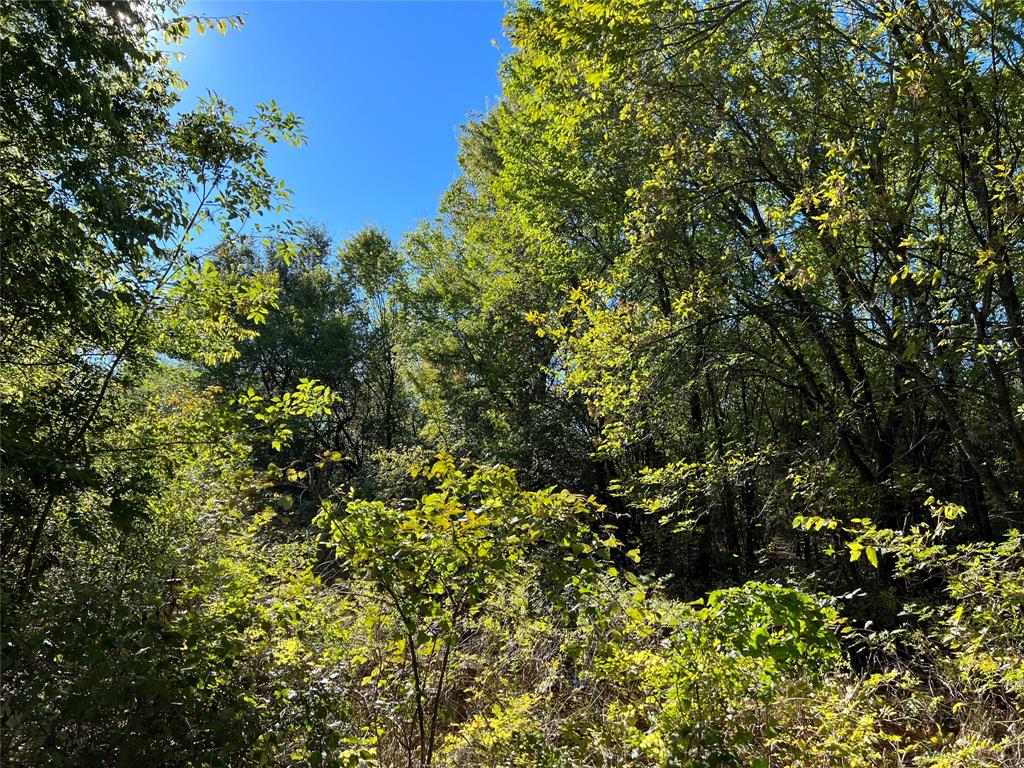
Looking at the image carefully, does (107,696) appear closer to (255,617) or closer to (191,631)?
(191,631)

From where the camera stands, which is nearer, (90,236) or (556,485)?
(90,236)

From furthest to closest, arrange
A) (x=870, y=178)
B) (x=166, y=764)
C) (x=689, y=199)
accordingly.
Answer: (x=689, y=199) < (x=870, y=178) < (x=166, y=764)

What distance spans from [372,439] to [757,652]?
59.8 feet

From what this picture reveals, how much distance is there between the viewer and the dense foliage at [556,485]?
2.47 m

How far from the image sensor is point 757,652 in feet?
8.17

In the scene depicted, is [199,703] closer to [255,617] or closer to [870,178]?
[255,617]

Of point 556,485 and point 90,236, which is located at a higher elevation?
point 90,236

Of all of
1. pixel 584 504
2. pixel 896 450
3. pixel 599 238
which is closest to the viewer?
pixel 584 504

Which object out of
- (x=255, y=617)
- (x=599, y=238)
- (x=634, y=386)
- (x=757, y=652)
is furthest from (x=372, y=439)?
(x=757, y=652)

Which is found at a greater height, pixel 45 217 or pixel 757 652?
pixel 45 217

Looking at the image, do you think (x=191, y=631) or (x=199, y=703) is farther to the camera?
(x=191, y=631)

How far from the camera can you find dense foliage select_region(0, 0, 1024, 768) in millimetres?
2467

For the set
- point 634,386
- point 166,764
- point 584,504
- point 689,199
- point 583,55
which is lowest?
point 166,764

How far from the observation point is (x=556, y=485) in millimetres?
3424
